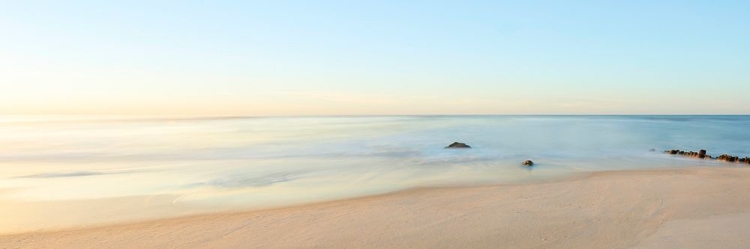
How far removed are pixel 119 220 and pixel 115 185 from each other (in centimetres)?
436

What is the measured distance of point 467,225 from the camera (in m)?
6.74

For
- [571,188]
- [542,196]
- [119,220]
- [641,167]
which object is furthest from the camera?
[641,167]

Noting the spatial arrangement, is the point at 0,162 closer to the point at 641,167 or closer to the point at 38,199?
the point at 38,199

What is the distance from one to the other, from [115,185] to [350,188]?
18.9 feet

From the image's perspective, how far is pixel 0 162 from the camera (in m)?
17.8

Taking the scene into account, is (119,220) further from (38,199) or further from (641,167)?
(641,167)

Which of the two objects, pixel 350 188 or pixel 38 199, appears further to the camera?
pixel 350 188

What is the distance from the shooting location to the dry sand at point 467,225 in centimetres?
597

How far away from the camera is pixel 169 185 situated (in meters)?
11.2

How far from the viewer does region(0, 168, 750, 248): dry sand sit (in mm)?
5973

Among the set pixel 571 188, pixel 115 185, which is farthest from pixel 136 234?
pixel 571 188

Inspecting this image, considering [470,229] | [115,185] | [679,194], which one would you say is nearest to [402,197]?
[470,229]

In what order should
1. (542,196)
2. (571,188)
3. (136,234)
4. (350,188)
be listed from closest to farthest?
(136,234) < (542,196) < (571,188) < (350,188)

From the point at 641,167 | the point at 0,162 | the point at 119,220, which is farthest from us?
the point at 0,162
